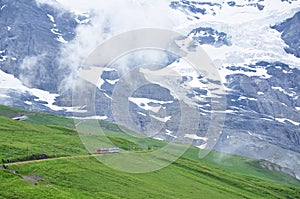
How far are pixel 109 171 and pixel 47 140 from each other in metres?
28.3

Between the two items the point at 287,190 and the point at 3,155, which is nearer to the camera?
the point at 3,155

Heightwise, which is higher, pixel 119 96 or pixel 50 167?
pixel 119 96

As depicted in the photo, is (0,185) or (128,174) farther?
(128,174)

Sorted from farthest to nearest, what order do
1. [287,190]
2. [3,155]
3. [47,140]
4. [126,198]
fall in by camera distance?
[287,190] → [47,140] → [3,155] → [126,198]

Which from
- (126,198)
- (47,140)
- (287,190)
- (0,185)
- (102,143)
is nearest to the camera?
(0,185)

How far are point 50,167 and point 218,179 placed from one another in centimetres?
6156

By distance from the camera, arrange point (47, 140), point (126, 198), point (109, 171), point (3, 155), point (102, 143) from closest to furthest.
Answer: point (126, 198)
point (3, 155)
point (109, 171)
point (47, 140)
point (102, 143)

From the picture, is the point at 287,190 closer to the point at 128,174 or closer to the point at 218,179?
the point at 218,179

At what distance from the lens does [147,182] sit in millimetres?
93438

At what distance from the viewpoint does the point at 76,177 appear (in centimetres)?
8050

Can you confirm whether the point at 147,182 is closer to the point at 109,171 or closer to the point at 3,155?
the point at 109,171

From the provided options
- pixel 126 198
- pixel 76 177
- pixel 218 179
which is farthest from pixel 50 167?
pixel 218 179

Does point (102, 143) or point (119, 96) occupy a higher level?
point (119, 96)

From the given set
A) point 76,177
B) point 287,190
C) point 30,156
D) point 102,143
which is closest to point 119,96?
point 76,177
